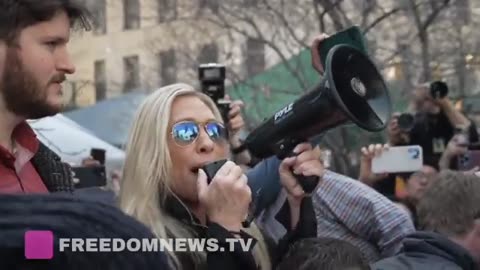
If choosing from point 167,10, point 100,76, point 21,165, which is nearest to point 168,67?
point 167,10

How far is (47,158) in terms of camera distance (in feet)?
7.03

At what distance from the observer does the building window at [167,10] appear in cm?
1634

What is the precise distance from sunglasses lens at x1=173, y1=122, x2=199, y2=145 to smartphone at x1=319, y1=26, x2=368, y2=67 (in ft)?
1.49

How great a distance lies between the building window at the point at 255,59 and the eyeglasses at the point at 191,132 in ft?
47.0

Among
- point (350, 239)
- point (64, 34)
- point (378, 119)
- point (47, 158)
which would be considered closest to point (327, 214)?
point (350, 239)

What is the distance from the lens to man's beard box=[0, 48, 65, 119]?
5.74 feet

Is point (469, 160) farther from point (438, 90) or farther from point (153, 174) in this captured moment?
point (153, 174)

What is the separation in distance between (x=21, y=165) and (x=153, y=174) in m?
0.71

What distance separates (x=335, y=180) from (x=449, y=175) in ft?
1.69

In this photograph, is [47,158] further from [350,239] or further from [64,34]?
[350,239]

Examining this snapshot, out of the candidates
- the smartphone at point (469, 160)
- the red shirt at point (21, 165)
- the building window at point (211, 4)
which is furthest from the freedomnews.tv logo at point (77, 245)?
the building window at point (211, 4)

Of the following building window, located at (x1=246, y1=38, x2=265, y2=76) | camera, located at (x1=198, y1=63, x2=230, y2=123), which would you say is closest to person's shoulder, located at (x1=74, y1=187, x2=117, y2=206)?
camera, located at (x1=198, y1=63, x2=230, y2=123)

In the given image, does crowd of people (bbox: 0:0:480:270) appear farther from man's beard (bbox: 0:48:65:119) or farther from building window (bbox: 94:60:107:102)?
building window (bbox: 94:60:107:102)

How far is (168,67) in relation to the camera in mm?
20062
